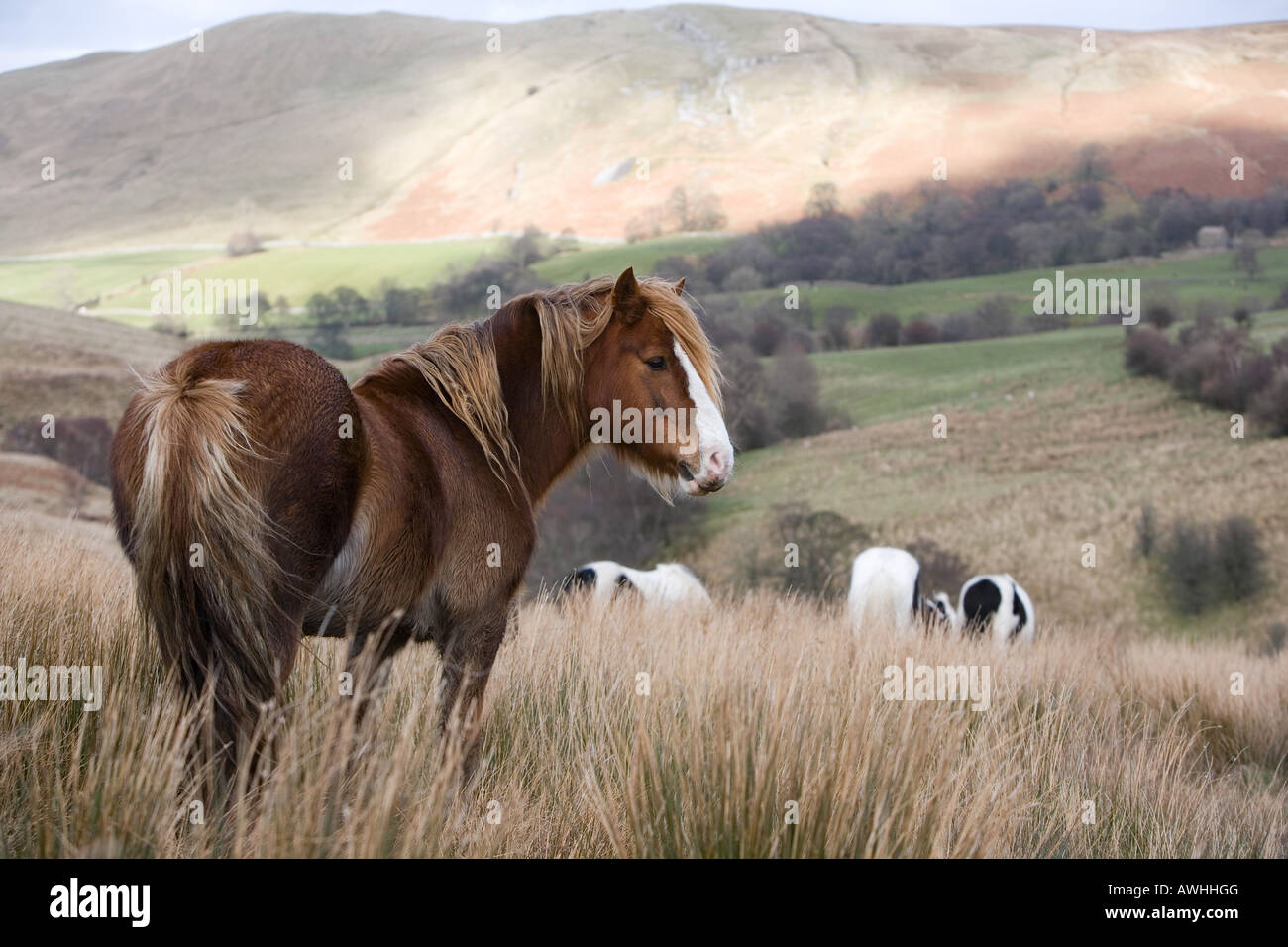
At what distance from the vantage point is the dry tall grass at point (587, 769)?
2840mm

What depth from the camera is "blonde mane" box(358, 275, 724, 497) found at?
13.6ft

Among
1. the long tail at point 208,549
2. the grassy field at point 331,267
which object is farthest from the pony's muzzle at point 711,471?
the grassy field at point 331,267

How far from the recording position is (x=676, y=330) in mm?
4418

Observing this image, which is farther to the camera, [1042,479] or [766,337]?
[766,337]

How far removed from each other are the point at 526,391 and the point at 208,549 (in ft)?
5.86

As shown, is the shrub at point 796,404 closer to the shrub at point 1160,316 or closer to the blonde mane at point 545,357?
the shrub at point 1160,316

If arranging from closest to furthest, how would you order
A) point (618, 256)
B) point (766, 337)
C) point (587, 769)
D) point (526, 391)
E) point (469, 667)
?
point (587, 769)
point (469, 667)
point (526, 391)
point (766, 337)
point (618, 256)

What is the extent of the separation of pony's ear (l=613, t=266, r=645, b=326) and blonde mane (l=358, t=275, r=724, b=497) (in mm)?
31

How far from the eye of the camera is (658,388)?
434cm

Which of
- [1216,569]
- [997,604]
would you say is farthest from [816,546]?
[997,604]

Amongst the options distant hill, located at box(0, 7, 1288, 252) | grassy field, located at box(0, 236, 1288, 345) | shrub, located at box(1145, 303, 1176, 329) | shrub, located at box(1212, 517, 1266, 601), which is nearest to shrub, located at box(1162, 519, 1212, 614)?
shrub, located at box(1212, 517, 1266, 601)

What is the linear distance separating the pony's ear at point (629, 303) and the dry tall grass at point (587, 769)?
4.57 feet

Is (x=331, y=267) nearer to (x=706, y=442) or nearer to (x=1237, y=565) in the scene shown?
(x=1237, y=565)

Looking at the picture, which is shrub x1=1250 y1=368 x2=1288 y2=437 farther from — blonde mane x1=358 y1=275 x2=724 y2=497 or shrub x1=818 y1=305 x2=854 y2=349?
blonde mane x1=358 y1=275 x2=724 y2=497
